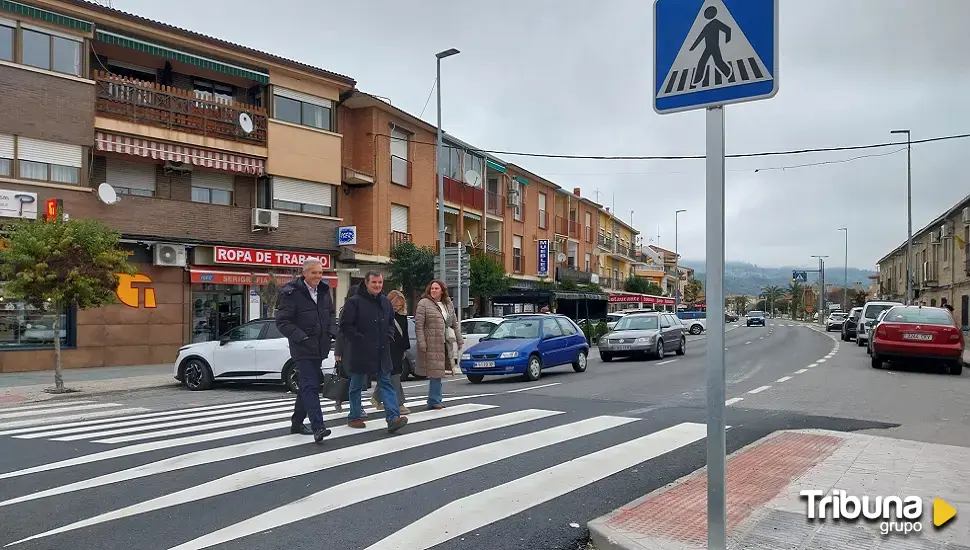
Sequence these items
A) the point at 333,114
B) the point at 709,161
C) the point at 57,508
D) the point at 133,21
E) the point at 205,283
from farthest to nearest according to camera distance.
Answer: the point at 333,114 → the point at 205,283 → the point at 133,21 → the point at 57,508 → the point at 709,161

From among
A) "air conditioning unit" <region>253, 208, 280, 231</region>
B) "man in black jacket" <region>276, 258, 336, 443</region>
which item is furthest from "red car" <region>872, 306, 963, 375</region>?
"air conditioning unit" <region>253, 208, 280, 231</region>

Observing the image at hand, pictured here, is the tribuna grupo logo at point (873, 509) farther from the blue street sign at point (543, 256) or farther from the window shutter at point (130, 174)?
the blue street sign at point (543, 256)

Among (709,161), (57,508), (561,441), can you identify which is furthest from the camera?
(561,441)

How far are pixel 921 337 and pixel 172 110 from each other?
21.1 metres

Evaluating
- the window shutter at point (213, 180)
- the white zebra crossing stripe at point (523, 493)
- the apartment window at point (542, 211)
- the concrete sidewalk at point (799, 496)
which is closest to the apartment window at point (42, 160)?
the window shutter at point (213, 180)

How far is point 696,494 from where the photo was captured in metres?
5.61

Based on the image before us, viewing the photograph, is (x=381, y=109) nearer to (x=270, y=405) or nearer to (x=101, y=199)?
(x=101, y=199)

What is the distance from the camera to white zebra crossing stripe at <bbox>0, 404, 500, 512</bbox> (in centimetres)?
599

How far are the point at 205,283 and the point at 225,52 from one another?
727 centimetres

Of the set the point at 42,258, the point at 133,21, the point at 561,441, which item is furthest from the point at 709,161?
the point at 133,21

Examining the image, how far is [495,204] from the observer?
41.3 meters

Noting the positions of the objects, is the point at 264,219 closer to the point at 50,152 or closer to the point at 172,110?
the point at 172,110

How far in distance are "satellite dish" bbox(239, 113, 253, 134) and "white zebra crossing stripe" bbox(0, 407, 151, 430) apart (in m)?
13.8

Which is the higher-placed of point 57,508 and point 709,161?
point 709,161
